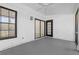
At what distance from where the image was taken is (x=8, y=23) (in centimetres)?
505

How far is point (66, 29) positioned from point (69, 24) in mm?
558

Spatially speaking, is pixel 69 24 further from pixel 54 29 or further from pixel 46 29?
pixel 46 29

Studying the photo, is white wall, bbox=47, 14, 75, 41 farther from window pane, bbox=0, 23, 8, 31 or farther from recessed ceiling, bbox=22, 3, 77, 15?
window pane, bbox=0, 23, 8, 31

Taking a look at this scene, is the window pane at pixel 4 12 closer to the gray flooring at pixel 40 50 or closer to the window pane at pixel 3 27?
the window pane at pixel 3 27

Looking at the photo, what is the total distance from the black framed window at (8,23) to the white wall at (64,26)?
18.1 ft

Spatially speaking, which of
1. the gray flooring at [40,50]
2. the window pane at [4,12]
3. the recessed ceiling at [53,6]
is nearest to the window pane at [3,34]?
the gray flooring at [40,50]

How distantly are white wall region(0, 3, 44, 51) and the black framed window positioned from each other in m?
0.21

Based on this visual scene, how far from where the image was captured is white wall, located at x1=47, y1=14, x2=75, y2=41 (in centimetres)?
935

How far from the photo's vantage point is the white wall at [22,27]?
15.9ft

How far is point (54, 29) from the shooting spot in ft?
34.1

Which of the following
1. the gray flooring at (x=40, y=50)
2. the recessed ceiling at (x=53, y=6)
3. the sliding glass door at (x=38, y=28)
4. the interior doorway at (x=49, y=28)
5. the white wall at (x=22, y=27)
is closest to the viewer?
the gray flooring at (x=40, y=50)

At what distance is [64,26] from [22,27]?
16.1 feet

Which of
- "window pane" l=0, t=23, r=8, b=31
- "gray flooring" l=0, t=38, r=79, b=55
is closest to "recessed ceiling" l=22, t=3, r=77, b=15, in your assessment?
"window pane" l=0, t=23, r=8, b=31

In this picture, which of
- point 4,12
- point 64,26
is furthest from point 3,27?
point 64,26
